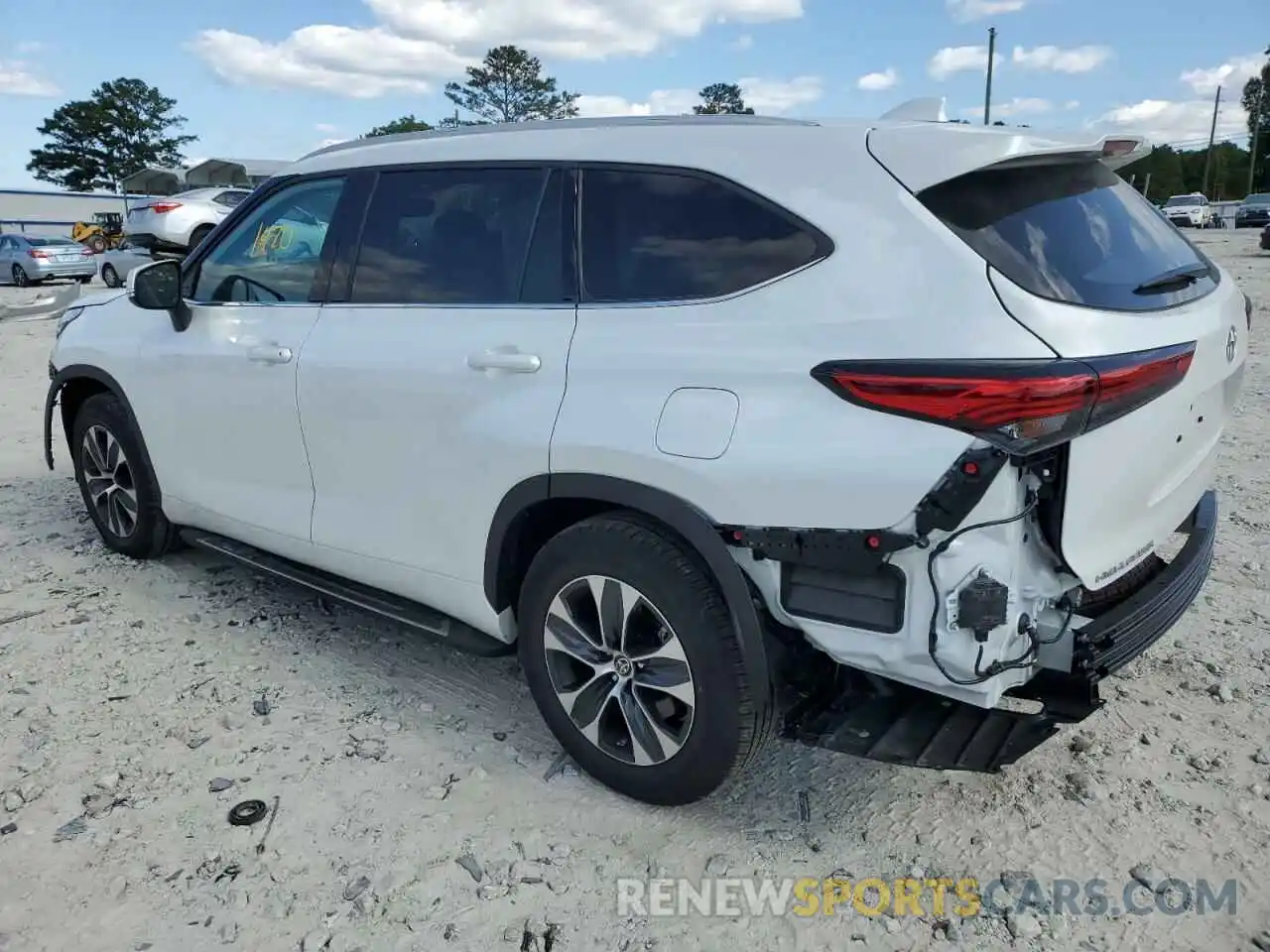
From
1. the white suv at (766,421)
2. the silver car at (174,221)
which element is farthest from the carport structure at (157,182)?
the white suv at (766,421)

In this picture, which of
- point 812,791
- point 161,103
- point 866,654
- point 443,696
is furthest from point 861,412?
point 161,103

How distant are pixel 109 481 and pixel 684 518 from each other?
347 centimetres

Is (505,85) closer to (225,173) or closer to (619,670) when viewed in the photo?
(225,173)

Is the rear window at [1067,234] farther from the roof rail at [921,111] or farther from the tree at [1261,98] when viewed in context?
the tree at [1261,98]

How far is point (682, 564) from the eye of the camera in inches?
99.8

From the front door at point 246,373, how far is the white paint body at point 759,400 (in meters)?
0.06

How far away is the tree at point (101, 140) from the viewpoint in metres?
70.8

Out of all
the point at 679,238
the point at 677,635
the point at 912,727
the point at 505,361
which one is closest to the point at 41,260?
the point at 505,361

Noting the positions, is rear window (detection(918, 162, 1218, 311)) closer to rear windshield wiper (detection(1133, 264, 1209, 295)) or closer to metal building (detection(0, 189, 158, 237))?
rear windshield wiper (detection(1133, 264, 1209, 295))

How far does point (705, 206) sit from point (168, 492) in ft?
9.72

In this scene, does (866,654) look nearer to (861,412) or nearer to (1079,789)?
(861,412)

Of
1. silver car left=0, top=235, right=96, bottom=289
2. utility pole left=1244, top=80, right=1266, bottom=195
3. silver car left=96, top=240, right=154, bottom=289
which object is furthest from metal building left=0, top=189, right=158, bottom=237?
utility pole left=1244, top=80, right=1266, bottom=195

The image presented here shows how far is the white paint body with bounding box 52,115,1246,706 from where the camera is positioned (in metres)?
2.20

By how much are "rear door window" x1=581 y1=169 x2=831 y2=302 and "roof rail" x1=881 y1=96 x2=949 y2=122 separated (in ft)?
2.14
